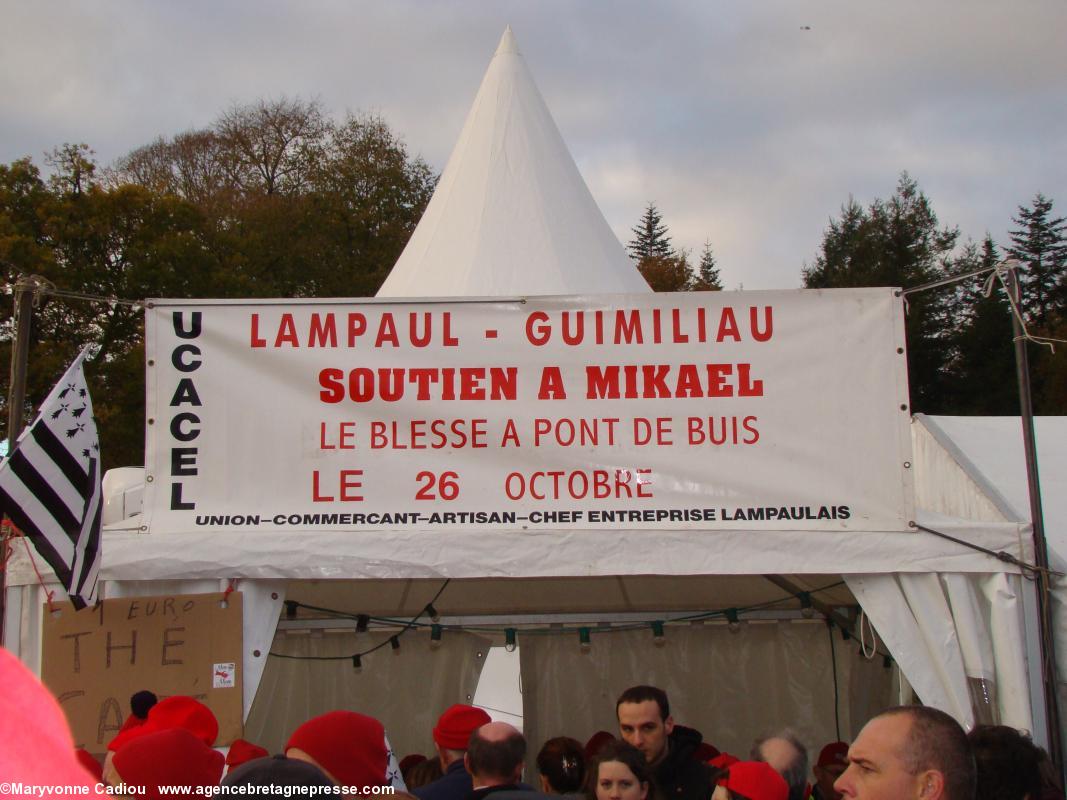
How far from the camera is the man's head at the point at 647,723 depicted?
12.9ft

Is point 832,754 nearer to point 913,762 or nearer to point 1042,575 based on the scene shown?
point 1042,575

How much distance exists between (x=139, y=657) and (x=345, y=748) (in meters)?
1.80

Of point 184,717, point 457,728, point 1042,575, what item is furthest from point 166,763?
point 1042,575

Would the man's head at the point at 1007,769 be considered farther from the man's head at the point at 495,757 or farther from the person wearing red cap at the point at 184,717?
the person wearing red cap at the point at 184,717

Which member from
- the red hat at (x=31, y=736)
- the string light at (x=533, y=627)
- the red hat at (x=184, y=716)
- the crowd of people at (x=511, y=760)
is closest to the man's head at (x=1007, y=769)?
the crowd of people at (x=511, y=760)

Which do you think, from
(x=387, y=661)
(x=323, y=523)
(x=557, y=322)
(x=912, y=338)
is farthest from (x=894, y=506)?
(x=912, y=338)

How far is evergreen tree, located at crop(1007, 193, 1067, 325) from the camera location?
34.5 m

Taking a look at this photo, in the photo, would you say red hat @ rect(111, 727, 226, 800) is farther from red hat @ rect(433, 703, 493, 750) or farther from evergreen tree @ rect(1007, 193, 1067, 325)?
evergreen tree @ rect(1007, 193, 1067, 325)

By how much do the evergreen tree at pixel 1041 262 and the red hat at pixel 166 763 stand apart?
35.8 metres

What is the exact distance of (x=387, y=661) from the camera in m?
6.09

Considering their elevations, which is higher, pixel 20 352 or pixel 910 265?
pixel 910 265

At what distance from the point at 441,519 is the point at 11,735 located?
3623mm

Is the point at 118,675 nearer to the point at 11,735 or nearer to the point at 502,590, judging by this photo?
the point at 502,590

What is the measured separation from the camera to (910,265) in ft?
109
